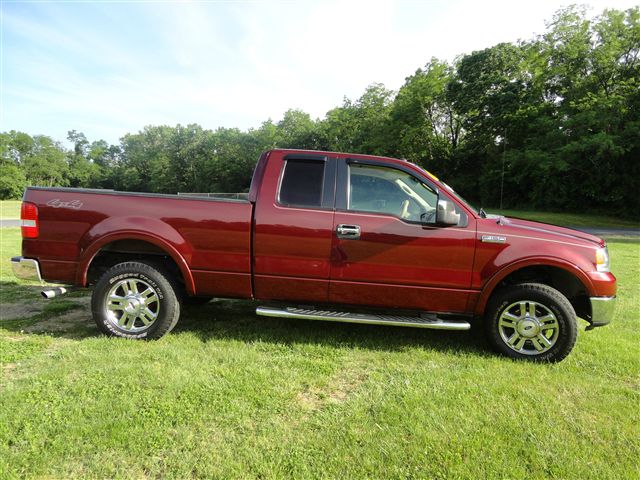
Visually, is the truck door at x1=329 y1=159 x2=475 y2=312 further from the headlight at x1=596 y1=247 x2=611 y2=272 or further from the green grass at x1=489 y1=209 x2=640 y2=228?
the green grass at x1=489 y1=209 x2=640 y2=228

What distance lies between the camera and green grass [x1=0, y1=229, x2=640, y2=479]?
7.33ft

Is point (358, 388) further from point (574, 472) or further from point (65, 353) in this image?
point (65, 353)

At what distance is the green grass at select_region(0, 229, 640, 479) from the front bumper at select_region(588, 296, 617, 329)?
38cm

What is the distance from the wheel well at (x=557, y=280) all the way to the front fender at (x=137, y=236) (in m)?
3.17

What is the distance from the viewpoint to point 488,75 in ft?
114

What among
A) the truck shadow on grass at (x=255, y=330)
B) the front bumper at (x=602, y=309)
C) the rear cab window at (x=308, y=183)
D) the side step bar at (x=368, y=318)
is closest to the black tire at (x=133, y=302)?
the truck shadow on grass at (x=255, y=330)

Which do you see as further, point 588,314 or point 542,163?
point 542,163

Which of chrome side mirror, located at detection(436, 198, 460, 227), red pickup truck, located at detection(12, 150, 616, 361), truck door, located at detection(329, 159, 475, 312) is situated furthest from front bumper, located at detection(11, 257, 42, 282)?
chrome side mirror, located at detection(436, 198, 460, 227)

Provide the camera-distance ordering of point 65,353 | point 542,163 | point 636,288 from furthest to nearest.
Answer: point 542,163 → point 636,288 → point 65,353

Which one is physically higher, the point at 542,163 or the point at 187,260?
the point at 542,163

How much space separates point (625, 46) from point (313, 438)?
1320 inches

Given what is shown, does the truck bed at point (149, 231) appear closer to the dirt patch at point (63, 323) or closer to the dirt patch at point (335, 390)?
the dirt patch at point (63, 323)

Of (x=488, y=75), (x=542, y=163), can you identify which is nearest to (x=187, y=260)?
(x=542, y=163)

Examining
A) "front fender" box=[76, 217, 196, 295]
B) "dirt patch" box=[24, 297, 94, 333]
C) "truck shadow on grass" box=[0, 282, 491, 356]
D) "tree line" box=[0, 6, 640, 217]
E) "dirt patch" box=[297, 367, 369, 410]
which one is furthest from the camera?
"tree line" box=[0, 6, 640, 217]
